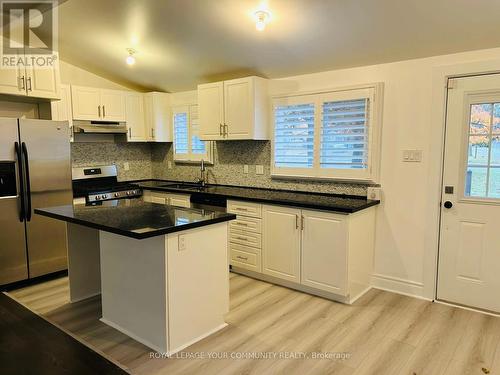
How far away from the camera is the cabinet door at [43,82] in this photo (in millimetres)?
3738

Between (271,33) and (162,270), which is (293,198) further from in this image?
→ (162,270)

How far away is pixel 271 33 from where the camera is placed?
3139 mm

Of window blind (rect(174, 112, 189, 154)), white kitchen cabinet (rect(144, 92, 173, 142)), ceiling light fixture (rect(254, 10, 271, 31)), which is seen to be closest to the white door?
ceiling light fixture (rect(254, 10, 271, 31))

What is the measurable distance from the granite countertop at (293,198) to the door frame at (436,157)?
0.51 metres

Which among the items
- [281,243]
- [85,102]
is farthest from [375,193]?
[85,102]

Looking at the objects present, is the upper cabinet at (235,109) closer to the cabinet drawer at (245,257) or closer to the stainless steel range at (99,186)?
the cabinet drawer at (245,257)

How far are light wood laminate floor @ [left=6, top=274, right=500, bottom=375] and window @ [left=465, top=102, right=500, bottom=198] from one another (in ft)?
3.46

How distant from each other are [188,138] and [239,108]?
127 cm

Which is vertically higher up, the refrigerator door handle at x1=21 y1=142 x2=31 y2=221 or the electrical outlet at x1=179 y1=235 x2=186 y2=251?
the refrigerator door handle at x1=21 y1=142 x2=31 y2=221

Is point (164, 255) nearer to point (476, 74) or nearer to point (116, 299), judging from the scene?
point (116, 299)

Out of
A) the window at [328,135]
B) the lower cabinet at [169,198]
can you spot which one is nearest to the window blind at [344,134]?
the window at [328,135]

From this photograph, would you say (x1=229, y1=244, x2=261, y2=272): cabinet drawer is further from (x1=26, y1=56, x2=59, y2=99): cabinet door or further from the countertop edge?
(x1=26, y1=56, x2=59, y2=99): cabinet door

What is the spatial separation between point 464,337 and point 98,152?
4637 mm

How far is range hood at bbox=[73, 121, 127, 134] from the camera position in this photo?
4430 millimetres
